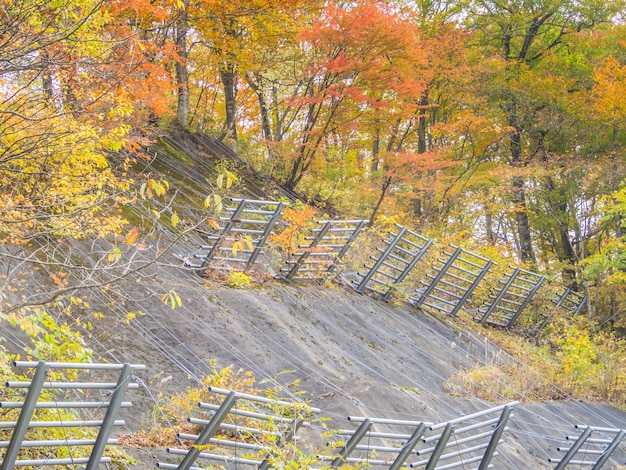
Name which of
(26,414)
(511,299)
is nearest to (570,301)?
(511,299)

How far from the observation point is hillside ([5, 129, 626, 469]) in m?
6.38

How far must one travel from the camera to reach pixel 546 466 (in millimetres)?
6891

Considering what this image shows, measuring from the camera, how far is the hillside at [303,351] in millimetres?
6379

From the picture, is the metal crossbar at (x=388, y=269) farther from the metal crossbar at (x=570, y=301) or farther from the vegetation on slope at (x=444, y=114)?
the metal crossbar at (x=570, y=301)

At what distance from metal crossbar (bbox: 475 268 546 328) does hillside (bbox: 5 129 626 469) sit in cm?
270

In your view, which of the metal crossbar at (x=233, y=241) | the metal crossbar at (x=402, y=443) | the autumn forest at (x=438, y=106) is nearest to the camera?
the metal crossbar at (x=402, y=443)

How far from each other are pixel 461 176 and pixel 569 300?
454cm

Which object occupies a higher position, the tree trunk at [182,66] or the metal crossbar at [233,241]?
the tree trunk at [182,66]

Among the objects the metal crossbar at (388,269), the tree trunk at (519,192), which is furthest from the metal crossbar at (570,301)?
the metal crossbar at (388,269)

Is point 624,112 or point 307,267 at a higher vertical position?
point 624,112

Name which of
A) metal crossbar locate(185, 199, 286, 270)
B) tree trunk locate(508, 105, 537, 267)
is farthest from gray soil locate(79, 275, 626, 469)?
tree trunk locate(508, 105, 537, 267)

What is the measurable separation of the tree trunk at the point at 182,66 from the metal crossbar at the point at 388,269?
5.05 metres

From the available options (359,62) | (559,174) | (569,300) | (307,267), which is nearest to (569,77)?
(559,174)

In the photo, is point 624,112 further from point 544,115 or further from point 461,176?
point 461,176
